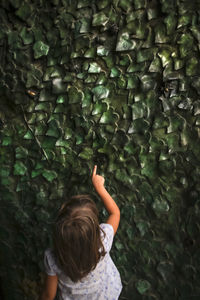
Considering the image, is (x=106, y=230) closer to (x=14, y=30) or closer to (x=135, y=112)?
(x=135, y=112)

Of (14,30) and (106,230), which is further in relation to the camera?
(14,30)

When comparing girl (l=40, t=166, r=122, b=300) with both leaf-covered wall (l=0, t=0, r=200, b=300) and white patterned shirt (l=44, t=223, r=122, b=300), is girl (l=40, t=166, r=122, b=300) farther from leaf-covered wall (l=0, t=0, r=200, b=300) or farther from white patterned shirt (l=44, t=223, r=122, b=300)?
leaf-covered wall (l=0, t=0, r=200, b=300)

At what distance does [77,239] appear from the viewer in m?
1.07

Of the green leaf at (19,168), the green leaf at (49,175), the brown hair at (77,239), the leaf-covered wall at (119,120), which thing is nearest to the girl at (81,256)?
the brown hair at (77,239)

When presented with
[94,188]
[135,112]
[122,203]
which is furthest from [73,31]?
[122,203]

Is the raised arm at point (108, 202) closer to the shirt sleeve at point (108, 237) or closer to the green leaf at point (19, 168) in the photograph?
the shirt sleeve at point (108, 237)

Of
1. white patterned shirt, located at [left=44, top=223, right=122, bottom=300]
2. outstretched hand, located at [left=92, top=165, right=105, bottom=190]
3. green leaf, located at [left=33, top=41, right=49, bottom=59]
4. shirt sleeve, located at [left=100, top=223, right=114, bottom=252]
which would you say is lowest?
white patterned shirt, located at [left=44, top=223, right=122, bottom=300]

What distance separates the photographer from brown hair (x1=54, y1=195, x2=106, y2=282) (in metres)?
1.06

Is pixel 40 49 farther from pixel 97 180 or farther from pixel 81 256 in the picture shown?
pixel 81 256

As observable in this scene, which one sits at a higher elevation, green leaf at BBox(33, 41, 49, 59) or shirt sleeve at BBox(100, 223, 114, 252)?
green leaf at BBox(33, 41, 49, 59)

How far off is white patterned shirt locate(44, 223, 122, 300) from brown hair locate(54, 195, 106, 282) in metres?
0.05

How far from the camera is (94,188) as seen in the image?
158 cm

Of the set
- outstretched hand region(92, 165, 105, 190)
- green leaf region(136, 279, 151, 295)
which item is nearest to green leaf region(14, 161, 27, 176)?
outstretched hand region(92, 165, 105, 190)

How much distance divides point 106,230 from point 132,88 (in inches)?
29.2
